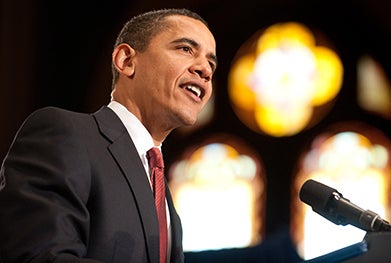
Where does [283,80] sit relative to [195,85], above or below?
below

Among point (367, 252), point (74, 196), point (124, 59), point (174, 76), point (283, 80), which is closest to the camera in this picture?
point (367, 252)

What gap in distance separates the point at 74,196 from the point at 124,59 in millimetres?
659

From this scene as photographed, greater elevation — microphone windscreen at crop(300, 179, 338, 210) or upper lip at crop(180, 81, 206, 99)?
upper lip at crop(180, 81, 206, 99)

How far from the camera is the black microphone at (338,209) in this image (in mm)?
2188

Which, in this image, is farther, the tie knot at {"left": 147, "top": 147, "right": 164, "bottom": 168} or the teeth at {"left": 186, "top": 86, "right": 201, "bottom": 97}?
the teeth at {"left": 186, "top": 86, "right": 201, "bottom": 97}

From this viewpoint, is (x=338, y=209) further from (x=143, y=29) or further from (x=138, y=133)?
(x=143, y=29)

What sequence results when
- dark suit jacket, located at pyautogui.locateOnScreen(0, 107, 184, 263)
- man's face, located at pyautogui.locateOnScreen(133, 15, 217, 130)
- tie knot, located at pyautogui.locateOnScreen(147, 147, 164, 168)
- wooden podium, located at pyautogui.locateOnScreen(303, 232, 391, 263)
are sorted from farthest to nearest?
1. man's face, located at pyautogui.locateOnScreen(133, 15, 217, 130)
2. tie knot, located at pyautogui.locateOnScreen(147, 147, 164, 168)
3. dark suit jacket, located at pyautogui.locateOnScreen(0, 107, 184, 263)
4. wooden podium, located at pyautogui.locateOnScreen(303, 232, 391, 263)

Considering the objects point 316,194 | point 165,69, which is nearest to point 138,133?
point 165,69

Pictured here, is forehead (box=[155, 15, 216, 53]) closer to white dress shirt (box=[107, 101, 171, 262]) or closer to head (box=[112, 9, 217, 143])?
head (box=[112, 9, 217, 143])

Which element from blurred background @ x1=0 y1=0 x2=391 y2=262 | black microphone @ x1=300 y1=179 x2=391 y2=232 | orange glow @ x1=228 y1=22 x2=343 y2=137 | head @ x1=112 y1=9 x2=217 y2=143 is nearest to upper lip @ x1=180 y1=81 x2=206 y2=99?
head @ x1=112 y1=9 x2=217 y2=143

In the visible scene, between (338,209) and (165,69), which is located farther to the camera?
(165,69)

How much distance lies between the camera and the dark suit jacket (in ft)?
6.93

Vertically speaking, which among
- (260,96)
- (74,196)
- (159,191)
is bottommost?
(260,96)

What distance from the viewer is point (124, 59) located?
2.73 m
